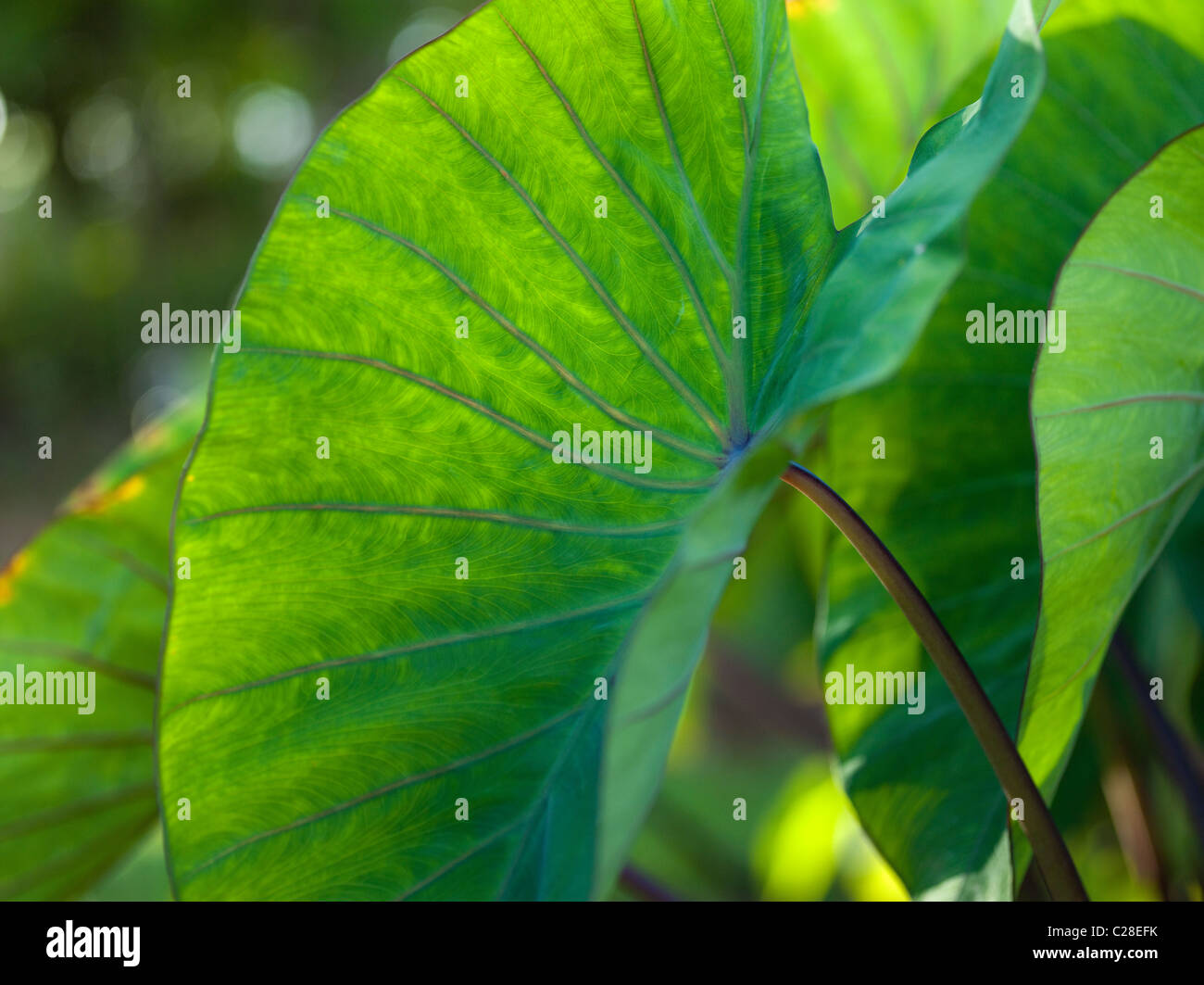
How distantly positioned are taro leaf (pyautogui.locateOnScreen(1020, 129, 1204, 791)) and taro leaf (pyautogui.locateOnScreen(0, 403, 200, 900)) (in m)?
0.61

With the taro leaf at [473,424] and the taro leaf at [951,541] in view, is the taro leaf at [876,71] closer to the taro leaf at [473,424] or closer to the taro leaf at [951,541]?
the taro leaf at [951,541]

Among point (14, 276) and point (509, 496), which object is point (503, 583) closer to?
point (509, 496)

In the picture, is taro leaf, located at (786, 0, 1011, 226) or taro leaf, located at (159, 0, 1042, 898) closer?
taro leaf, located at (159, 0, 1042, 898)

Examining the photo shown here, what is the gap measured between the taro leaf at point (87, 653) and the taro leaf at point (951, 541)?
0.52 m

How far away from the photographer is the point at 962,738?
0.70 m

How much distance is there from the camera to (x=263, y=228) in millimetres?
6438

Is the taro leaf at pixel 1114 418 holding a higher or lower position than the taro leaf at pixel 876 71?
lower

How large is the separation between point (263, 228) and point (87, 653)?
6212 millimetres

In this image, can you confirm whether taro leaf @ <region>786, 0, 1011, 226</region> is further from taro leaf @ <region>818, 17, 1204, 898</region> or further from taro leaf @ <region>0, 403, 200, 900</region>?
taro leaf @ <region>0, 403, 200, 900</region>

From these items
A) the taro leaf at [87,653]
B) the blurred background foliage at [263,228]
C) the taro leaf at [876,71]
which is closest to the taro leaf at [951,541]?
the blurred background foliage at [263,228]

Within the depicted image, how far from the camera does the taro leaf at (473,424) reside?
1.58 feet

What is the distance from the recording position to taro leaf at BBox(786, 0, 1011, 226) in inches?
31.0

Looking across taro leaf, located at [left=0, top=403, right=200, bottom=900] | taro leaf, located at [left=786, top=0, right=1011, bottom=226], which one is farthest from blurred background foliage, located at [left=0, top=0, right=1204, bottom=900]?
taro leaf, located at [left=0, top=403, right=200, bottom=900]
